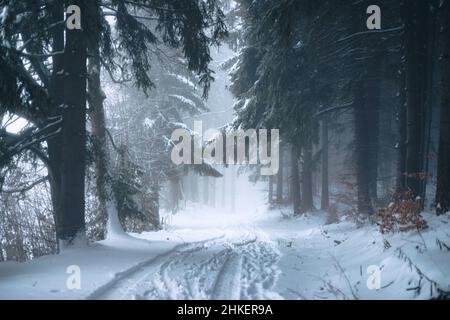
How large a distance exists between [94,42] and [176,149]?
14450 mm

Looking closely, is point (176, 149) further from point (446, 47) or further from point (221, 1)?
point (446, 47)

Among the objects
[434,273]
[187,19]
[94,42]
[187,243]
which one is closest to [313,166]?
[187,243]

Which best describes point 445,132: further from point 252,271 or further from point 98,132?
point 98,132

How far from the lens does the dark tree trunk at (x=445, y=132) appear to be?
7.84 metres

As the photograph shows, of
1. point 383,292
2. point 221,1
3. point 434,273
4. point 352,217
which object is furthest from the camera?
point 221,1

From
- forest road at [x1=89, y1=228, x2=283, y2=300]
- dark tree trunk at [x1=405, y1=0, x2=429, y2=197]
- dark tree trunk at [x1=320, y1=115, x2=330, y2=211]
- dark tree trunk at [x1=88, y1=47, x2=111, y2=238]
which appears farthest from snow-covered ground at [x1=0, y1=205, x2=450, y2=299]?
dark tree trunk at [x1=320, y1=115, x2=330, y2=211]

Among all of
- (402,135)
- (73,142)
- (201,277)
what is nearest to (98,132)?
(73,142)

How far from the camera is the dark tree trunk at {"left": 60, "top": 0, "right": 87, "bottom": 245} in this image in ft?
31.1

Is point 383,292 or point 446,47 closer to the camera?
point 383,292

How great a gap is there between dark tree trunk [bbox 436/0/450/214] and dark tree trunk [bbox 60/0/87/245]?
778 cm

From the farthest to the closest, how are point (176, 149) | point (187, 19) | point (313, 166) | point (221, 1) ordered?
1. point (176, 149)
2. point (313, 166)
3. point (221, 1)
4. point (187, 19)

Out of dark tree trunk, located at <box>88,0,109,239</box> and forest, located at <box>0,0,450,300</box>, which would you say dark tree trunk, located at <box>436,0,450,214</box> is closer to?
forest, located at <box>0,0,450,300</box>

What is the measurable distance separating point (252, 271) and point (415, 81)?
6630 mm

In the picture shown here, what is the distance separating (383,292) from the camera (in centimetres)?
581
